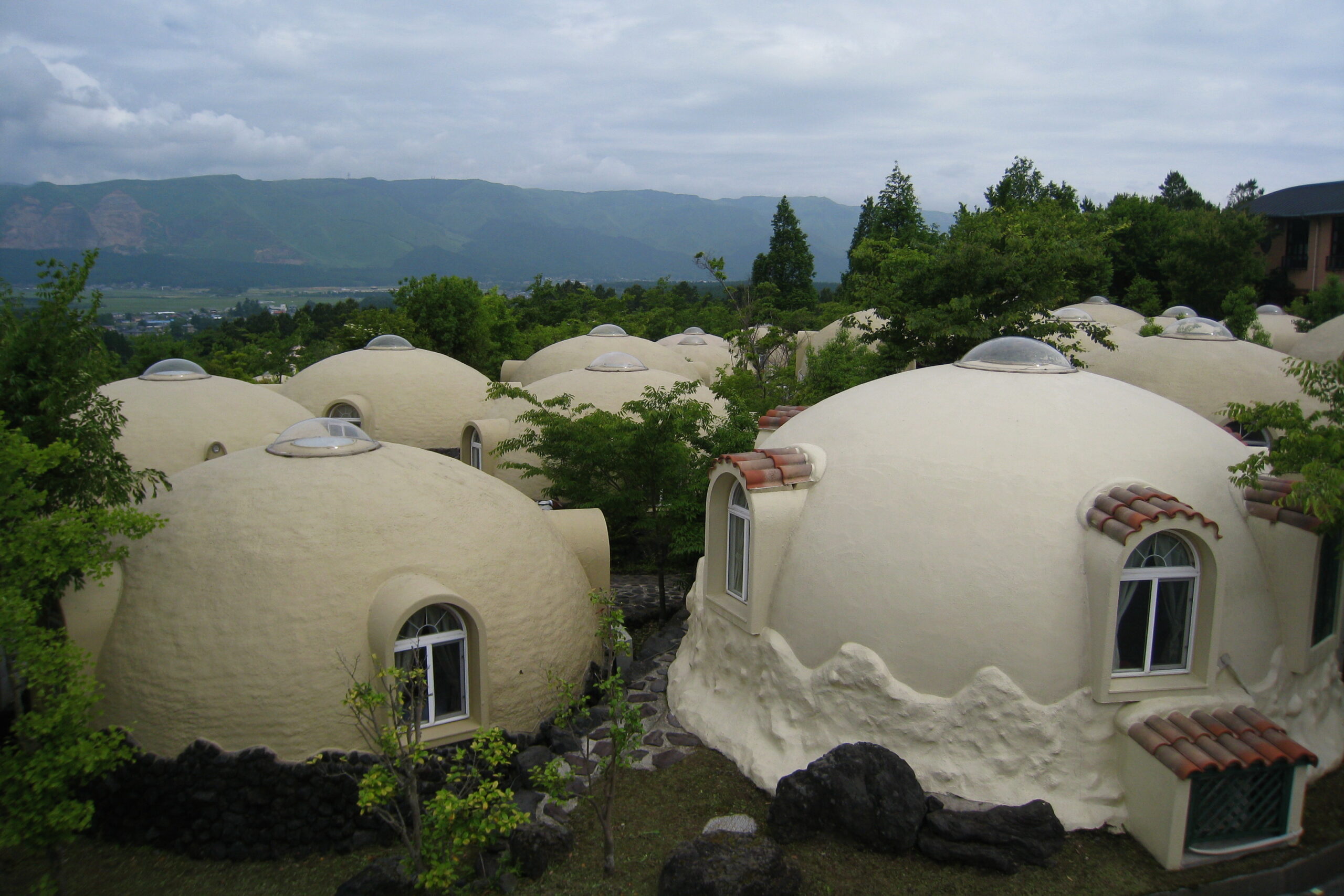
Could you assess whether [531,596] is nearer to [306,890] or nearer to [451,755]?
[451,755]

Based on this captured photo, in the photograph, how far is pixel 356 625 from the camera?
37.4ft

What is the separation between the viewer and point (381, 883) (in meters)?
9.70

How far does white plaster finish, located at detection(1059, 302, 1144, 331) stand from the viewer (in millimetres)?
39188

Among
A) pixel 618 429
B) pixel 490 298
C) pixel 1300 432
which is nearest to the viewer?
pixel 1300 432

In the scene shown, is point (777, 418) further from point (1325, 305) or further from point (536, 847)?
point (1325, 305)

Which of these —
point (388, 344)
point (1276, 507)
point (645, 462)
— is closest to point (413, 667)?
point (645, 462)

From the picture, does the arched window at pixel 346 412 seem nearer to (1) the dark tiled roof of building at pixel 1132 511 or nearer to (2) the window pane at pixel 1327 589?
(1) the dark tiled roof of building at pixel 1132 511

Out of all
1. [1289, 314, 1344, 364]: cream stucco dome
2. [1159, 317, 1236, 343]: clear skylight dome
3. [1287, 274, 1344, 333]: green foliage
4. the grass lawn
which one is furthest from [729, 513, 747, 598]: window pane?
[1287, 274, 1344, 333]: green foliage

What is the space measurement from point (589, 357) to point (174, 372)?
1367 cm

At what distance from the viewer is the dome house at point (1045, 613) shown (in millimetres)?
10336

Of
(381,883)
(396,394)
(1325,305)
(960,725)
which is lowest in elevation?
(381,883)

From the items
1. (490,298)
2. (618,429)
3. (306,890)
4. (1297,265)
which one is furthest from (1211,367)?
(1297,265)

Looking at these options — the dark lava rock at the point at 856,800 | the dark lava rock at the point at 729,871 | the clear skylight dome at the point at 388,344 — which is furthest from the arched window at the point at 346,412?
the dark lava rock at the point at 729,871

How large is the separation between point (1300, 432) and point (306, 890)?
12737mm
